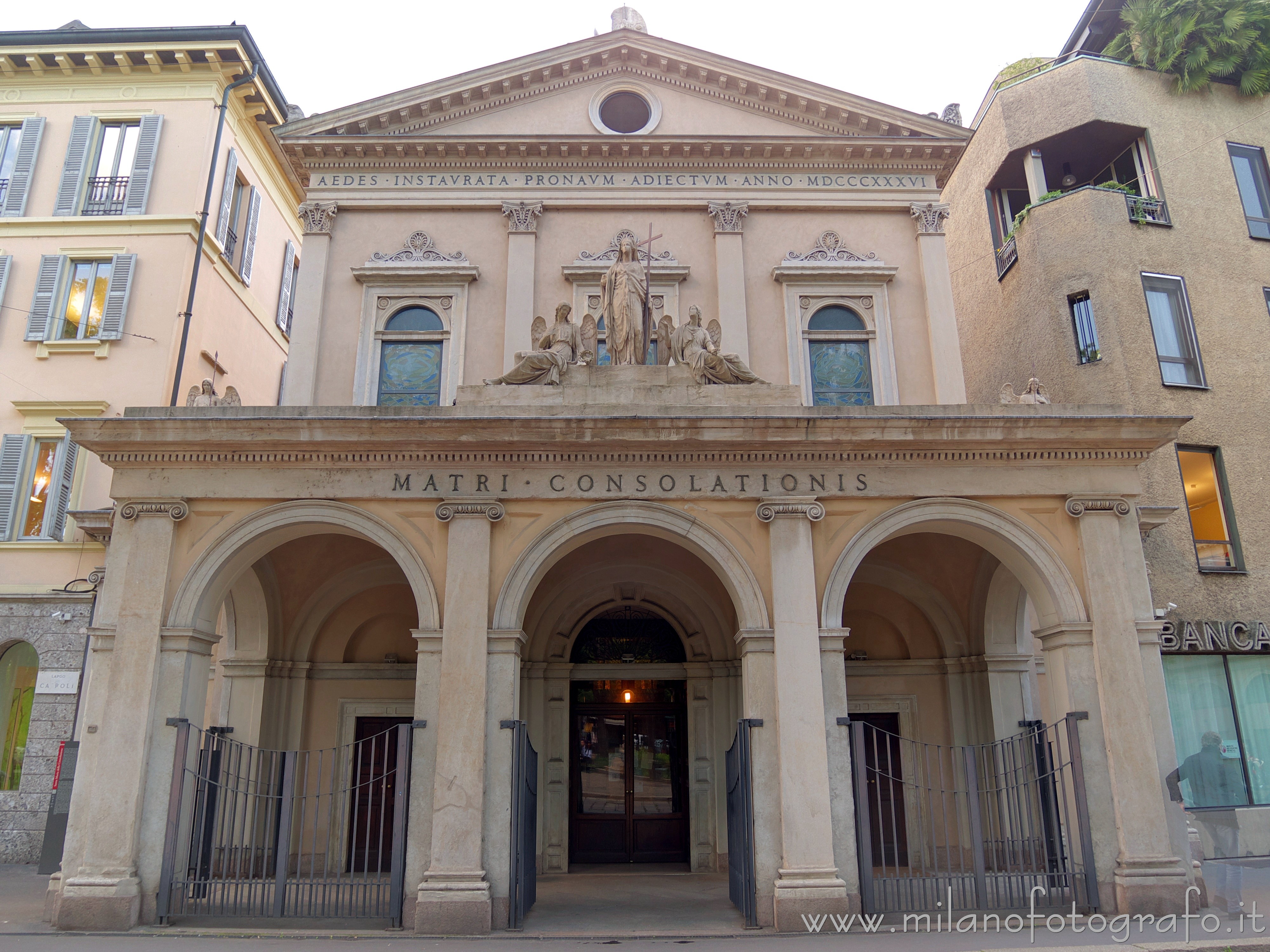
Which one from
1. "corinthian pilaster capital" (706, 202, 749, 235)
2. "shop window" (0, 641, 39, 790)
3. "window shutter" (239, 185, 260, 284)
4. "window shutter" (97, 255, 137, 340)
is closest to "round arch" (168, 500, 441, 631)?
"shop window" (0, 641, 39, 790)

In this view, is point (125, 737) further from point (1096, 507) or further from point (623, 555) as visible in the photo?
point (1096, 507)

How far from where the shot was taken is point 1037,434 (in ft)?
37.8

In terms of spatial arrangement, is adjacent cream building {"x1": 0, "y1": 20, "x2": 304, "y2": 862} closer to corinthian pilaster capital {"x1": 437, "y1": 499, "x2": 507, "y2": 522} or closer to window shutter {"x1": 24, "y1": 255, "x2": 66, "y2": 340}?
window shutter {"x1": 24, "y1": 255, "x2": 66, "y2": 340}

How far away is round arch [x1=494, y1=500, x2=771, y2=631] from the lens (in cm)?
1123

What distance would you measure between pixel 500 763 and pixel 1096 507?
25.8 ft

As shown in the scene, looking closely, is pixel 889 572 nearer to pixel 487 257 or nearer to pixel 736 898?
pixel 736 898

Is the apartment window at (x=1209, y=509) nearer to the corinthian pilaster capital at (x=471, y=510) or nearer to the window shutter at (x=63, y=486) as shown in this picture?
the corinthian pilaster capital at (x=471, y=510)

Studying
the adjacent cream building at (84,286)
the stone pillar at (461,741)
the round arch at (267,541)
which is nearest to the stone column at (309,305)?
the adjacent cream building at (84,286)

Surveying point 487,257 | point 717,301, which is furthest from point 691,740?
point 487,257

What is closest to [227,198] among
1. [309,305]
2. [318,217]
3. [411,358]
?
[318,217]

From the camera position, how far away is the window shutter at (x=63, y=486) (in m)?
17.2

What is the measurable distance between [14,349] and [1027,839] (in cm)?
1997

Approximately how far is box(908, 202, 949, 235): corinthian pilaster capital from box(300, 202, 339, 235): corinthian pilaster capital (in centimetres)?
1090

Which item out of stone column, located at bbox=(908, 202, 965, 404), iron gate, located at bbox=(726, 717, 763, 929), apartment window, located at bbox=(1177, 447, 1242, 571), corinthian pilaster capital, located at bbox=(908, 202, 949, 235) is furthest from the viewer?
corinthian pilaster capital, located at bbox=(908, 202, 949, 235)
